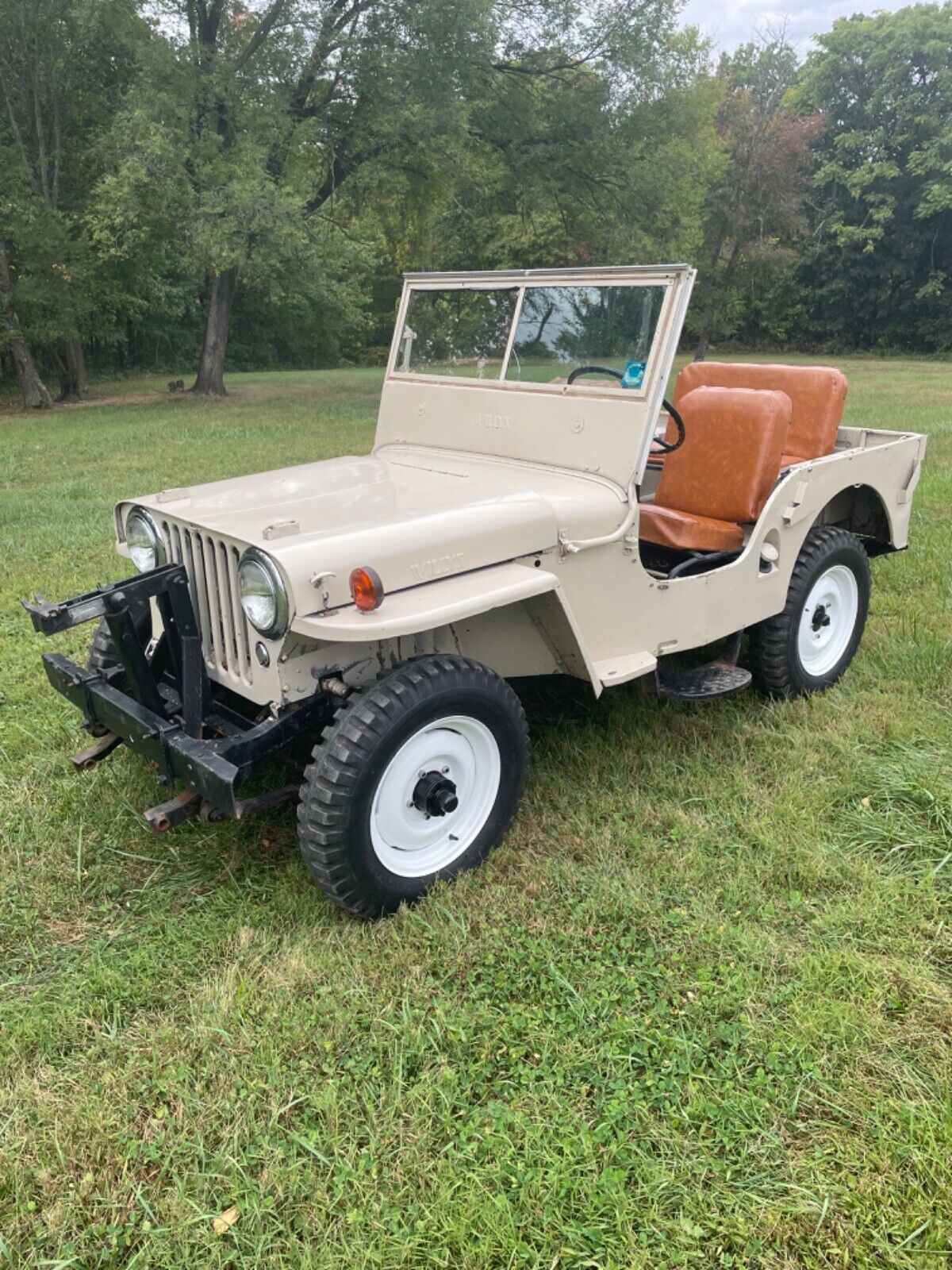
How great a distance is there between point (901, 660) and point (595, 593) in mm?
2111

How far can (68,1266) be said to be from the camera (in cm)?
193

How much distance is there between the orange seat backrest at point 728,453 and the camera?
13.2ft

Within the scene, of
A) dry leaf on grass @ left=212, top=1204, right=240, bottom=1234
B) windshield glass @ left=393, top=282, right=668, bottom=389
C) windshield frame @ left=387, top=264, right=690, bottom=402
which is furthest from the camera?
windshield glass @ left=393, top=282, right=668, bottom=389

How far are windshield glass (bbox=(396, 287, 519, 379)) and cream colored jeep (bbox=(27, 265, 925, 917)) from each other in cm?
1

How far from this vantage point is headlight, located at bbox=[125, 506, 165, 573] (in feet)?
10.5

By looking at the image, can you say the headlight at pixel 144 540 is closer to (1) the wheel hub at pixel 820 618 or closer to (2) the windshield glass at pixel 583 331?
(2) the windshield glass at pixel 583 331

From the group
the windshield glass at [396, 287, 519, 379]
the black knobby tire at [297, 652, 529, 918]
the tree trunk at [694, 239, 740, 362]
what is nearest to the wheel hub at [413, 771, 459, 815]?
the black knobby tire at [297, 652, 529, 918]

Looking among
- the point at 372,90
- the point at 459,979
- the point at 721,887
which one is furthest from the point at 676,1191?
the point at 372,90

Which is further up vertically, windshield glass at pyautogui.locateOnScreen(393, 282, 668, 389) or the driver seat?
windshield glass at pyautogui.locateOnScreen(393, 282, 668, 389)

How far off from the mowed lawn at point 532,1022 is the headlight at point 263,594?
3.16 ft

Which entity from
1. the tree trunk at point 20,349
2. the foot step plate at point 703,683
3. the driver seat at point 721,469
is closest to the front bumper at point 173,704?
the foot step plate at point 703,683

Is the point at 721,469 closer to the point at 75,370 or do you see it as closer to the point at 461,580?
the point at 461,580

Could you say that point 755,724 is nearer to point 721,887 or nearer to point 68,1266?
point 721,887

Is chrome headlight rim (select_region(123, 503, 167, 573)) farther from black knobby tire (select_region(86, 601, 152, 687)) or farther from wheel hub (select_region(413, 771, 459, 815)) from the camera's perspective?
wheel hub (select_region(413, 771, 459, 815))
